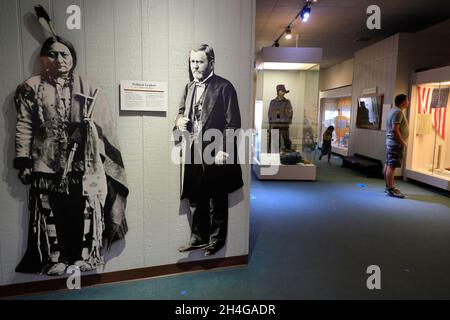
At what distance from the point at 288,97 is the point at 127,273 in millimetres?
6148

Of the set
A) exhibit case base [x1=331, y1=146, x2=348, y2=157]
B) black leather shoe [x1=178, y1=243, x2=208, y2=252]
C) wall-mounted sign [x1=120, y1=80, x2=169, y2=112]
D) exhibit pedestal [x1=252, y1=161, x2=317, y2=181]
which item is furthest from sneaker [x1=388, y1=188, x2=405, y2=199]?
exhibit case base [x1=331, y1=146, x2=348, y2=157]

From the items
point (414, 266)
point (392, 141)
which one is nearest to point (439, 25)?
point (392, 141)

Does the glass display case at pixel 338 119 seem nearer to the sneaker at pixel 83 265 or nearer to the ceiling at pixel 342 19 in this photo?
the ceiling at pixel 342 19

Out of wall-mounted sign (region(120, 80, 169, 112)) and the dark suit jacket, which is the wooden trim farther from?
wall-mounted sign (region(120, 80, 169, 112))

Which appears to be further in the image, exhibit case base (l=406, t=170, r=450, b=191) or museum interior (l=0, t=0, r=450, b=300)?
exhibit case base (l=406, t=170, r=450, b=191)

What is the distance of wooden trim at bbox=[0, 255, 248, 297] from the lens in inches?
102

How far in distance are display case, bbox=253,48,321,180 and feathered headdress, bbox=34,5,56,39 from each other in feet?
17.7

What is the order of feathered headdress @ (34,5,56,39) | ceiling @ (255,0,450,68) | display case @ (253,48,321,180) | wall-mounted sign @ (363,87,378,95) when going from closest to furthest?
feathered headdress @ (34,5,56,39) < ceiling @ (255,0,450,68) < display case @ (253,48,321,180) < wall-mounted sign @ (363,87,378,95)

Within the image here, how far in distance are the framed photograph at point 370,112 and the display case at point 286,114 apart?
1.62 m

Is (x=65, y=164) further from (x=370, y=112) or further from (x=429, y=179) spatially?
(x=370, y=112)

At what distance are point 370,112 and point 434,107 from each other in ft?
6.14

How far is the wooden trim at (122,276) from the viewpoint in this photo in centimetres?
260

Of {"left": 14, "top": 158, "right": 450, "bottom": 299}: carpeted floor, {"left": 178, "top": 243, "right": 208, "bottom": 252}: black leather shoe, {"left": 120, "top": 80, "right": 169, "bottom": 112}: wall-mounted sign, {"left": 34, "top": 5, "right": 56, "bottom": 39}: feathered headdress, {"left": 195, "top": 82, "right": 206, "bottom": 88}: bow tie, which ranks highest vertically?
{"left": 34, "top": 5, "right": 56, "bottom": 39}: feathered headdress

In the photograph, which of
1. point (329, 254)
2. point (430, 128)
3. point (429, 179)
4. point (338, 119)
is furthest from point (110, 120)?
point (338, 119)
